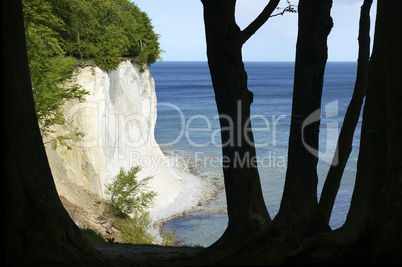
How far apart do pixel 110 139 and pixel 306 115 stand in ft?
71.1

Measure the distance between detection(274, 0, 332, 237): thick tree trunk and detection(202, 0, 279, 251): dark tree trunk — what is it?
1093mm

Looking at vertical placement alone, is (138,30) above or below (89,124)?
above

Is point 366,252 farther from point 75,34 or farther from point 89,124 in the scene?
point 75,34

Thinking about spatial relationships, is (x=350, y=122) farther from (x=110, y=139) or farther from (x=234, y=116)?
(x=110, y=139)

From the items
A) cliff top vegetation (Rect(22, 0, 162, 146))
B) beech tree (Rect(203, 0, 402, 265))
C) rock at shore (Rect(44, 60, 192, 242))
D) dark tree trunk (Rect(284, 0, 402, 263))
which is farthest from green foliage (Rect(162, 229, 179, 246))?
dark tree trunk (Rect(284, 0, 402, 263))

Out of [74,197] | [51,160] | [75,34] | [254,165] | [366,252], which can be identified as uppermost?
[75,34]

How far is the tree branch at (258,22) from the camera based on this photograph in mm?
6672

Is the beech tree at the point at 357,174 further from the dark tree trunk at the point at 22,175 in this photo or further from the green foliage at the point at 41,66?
the green foliage at the point at 41,66

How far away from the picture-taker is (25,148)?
495 centimetres

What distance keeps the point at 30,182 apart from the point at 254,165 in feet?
9.98

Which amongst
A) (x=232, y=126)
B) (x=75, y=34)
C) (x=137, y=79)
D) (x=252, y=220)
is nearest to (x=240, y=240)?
(x=252, y=220)

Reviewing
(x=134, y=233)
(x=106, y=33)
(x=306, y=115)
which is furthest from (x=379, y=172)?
(x=106, y=33)

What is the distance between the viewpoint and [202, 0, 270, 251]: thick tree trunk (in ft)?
20.8

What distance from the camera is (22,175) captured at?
4918mm
